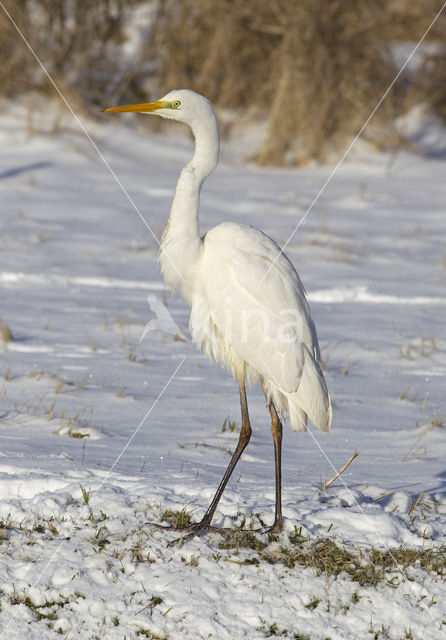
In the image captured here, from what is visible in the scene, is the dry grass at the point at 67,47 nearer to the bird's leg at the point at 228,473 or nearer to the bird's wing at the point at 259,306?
the bird's wing at the point at 259,306

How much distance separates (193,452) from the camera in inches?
163

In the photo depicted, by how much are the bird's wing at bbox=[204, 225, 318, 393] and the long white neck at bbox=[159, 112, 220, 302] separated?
0.10m

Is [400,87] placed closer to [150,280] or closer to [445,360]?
[150,280]

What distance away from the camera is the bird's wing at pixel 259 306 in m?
3.54

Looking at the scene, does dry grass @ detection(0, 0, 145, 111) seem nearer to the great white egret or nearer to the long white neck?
the long white neck

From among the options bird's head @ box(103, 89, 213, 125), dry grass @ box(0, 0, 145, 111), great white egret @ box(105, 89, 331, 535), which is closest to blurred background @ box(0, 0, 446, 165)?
dry grass @ box(0, 0, 145, 111)

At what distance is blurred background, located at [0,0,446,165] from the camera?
11.9 m

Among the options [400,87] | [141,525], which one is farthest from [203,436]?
[400,87]

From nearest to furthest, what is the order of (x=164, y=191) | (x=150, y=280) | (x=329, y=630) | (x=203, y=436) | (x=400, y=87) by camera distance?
(x=329, y=630) → (x=203, y=436) → (x=150, y=280) → (x=164, y=191) → (x=400, y=87)

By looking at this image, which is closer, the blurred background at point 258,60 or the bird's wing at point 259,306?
the bird's wing at point 259,306

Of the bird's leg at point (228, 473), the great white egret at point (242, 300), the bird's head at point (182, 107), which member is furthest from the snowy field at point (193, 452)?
the bird's head at point (182, 107)

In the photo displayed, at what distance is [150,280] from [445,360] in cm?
282

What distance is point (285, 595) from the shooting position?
9.64ft

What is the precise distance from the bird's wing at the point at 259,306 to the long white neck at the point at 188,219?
10 centimetres
